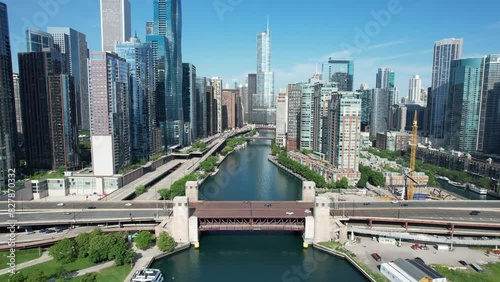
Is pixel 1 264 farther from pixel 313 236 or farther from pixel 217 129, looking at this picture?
pixel 217 129

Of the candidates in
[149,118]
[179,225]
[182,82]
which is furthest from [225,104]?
[179,225]

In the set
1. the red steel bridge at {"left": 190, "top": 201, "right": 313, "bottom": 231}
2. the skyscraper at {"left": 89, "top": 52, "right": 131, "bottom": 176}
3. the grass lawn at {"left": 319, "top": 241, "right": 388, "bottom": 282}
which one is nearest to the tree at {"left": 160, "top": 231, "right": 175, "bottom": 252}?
the red steel bridge at {"left": 190, "top": 201, "right": 313, "bottom": 231}

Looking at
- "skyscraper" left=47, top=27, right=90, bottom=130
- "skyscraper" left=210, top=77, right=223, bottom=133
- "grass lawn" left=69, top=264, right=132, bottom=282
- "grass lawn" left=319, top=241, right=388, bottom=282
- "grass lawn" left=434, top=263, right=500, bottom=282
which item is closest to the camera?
"grass lawn" left=69, top=264, right=132, bottom=282

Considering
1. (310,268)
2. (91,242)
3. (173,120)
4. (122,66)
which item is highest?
(122,66)

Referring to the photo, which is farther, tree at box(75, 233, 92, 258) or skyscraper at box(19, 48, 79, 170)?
skyscraper at box(19, 48, 79, 170)

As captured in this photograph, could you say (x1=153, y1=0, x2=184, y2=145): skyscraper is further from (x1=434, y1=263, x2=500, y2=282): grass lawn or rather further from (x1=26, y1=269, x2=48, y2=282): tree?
(x1=434, y1=263, x2=500, y2=282): grass lawn

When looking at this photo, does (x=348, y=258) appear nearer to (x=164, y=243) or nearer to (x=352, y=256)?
(x=352, y=256)

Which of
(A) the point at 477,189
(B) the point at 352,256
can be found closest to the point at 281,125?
(A) the point at 477,189
